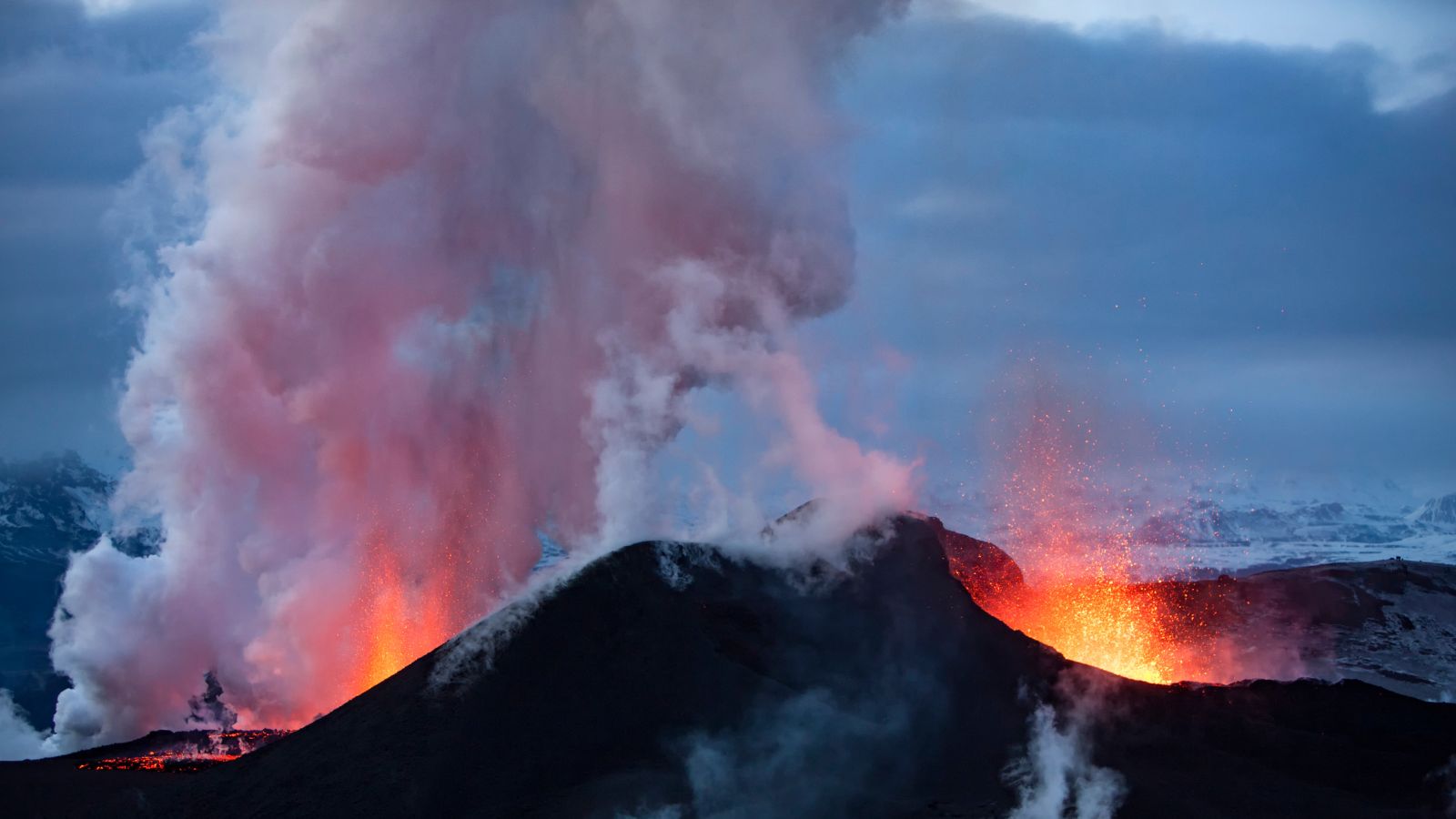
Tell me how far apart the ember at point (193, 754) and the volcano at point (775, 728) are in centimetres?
274

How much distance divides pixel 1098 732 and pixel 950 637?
330 inches

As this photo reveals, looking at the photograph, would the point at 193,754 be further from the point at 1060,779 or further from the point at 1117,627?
the point at 1117,627

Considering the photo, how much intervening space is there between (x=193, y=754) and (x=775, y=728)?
3380cm

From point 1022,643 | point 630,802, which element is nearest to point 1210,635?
point 1022,643

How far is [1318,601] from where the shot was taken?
9669 centimetres

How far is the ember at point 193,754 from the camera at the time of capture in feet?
215

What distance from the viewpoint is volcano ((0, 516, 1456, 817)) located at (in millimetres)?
55531

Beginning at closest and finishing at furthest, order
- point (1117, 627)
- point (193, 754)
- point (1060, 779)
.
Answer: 1. point (1060, 779)
2. point (193, 754)
3. point (1117, 627)

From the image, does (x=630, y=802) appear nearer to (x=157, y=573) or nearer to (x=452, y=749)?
(x=452, y=749)

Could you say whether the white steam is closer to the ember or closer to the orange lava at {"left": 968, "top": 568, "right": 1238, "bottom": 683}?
the orange lava at {"left": 968, "top": 568, "right": 1238, "bottom": 683}

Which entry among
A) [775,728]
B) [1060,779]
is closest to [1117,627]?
[1060,779]

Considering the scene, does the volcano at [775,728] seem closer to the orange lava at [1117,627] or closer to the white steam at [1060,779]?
the white steam at [1060,779]

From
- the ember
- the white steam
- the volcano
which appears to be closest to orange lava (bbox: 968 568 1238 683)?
the volcano

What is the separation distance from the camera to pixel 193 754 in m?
72.3
